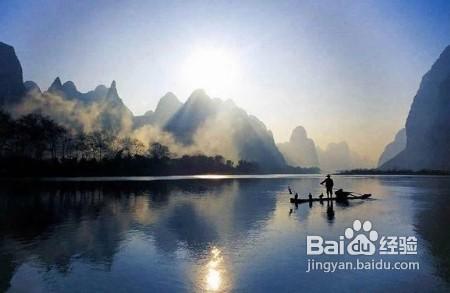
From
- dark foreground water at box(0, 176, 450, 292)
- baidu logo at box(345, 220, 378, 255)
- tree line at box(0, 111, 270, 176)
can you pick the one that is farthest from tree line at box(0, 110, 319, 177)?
baidu logo at box(345, 220, 378, 255)

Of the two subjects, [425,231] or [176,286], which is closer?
[176,286]

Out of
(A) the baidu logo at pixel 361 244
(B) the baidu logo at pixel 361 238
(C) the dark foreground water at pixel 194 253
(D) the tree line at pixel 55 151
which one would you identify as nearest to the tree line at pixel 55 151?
(D) the tree line at pixel 55 151

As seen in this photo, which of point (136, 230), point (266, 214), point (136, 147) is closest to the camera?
point (136, 230)

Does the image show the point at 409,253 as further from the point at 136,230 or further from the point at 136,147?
the point at 136,147

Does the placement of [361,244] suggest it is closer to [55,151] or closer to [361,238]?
[361,238]

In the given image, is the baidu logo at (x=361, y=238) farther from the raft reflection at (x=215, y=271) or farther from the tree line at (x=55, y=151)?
the tree line at (x=55, y=151)

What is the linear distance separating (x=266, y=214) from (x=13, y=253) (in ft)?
63.8

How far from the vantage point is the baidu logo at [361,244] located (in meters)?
18.3

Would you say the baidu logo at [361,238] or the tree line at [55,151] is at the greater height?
the tree line at [55,151]

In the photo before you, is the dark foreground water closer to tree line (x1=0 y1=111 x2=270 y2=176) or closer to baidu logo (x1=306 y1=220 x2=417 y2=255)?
baidu logo (x1=306 y1=220 x2=417 y2=255)

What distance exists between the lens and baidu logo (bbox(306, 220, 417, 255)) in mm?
18297

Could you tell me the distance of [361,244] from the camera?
2011cm

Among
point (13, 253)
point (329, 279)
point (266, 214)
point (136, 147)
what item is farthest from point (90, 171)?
point (329, 279)

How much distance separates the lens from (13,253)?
55.5ft
